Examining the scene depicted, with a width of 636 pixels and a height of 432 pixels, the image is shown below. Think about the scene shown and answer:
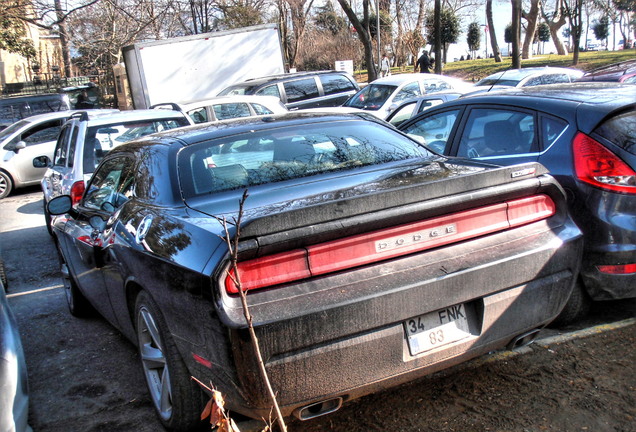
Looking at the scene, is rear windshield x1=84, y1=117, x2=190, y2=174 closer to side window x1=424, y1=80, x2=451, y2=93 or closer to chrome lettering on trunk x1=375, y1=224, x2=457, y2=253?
chrome lettering on trunk x1=375, y1=224, x2=457, y2=253

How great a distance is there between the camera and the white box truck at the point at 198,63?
18.6 meters

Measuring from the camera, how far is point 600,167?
4.18 metres

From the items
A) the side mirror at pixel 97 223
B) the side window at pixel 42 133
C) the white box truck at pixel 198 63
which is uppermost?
the white box truck at pixel 198 63

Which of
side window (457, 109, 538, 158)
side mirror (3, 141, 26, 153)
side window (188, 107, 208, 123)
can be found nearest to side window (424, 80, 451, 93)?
side window (188, 107, 208, 123)

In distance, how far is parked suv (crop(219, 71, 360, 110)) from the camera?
1653 cm

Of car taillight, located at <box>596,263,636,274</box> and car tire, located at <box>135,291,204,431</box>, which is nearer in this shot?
car tire, located at <box>135,291,204,431</box>

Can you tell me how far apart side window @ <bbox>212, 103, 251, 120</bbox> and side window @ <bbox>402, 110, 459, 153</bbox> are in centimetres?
601

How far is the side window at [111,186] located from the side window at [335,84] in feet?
41.8

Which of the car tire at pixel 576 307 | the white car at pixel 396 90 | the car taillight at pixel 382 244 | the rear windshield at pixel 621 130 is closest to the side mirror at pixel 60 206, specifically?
the car taillight at pixel 382 244

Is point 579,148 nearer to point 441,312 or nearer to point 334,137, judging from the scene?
point 334,137

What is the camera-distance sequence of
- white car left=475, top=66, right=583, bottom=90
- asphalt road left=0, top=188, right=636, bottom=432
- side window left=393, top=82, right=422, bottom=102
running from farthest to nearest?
side window left=393, top=82, right=422, bottom=102
white car left=475, top=66, right=583, bottom=90
asphalt road left=0, top=188, right=636, bottom=432

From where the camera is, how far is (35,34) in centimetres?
4816

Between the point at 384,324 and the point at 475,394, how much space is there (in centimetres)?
108

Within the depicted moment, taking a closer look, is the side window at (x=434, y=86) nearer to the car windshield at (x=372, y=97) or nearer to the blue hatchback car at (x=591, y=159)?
the car windshield at (x=372, y=97)
